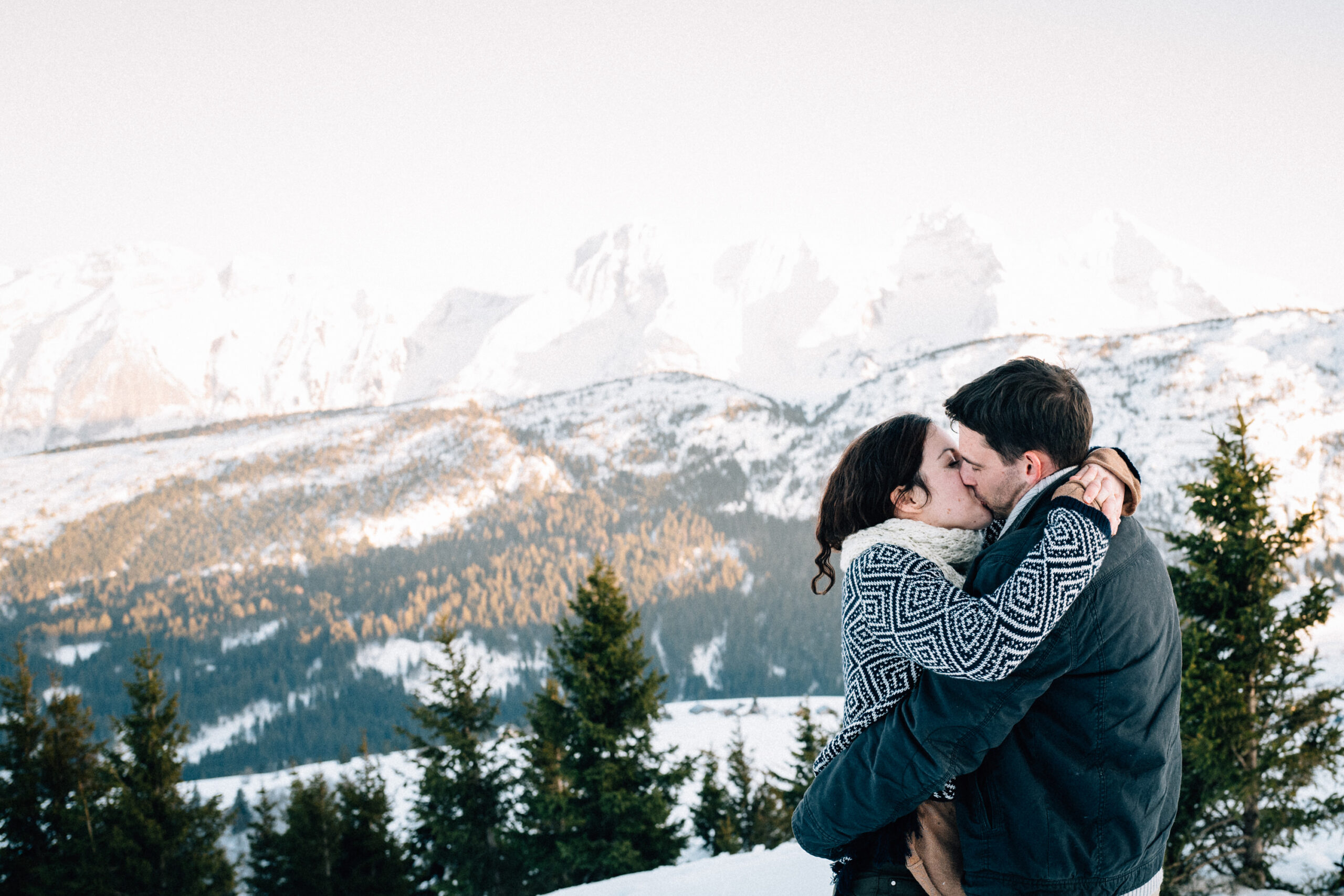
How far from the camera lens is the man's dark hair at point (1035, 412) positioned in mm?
2850

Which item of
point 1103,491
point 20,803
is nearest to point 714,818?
point 20,803

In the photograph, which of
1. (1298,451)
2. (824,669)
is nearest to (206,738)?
(824,669)

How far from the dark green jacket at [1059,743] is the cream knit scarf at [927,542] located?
0.21m

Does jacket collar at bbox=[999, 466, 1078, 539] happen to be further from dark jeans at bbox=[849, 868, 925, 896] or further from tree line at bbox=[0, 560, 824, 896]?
tree line at bbox=[0, 560, 824, 896]

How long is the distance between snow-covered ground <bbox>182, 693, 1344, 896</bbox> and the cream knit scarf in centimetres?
639

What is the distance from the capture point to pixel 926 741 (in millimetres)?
2641

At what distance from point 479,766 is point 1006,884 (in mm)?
19932

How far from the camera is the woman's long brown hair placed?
3234 mm

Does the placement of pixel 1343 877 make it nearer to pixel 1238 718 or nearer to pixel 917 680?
pixel 1238 718

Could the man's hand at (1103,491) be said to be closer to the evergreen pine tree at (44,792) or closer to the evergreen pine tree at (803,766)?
the evergreen pine tree at (44,792)

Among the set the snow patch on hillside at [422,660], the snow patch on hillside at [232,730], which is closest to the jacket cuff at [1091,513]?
the snow patch on hillside at [422,660]

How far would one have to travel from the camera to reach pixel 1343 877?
9.01 metres

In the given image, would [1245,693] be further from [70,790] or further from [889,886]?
[70,790]

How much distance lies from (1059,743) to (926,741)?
1.49 feet
